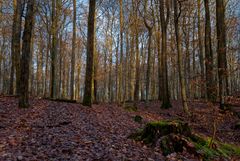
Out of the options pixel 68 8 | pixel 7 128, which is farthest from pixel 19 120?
pixel 68 8

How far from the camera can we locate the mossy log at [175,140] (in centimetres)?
772

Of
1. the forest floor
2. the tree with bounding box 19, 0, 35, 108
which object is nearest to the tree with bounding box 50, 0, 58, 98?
the forest floor

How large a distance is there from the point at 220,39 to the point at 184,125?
826cm

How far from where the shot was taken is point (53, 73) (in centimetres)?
2105

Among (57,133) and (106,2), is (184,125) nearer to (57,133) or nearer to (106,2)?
(57,133)

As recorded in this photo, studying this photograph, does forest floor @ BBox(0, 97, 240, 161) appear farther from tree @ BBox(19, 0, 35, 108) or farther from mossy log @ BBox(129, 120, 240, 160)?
tree @ BBox(19, 0, 35, 108)

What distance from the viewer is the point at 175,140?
7.85 meters

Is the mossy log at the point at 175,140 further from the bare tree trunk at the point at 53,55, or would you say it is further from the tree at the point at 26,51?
the bare tree trunk at the point at 53,55

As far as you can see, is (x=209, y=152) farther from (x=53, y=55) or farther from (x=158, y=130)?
(x=53, y=55)

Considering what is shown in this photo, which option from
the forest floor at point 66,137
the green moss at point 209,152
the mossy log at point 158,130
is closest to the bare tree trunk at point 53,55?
the forest floor at point 66,137

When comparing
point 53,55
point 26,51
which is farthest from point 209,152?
point 53,55

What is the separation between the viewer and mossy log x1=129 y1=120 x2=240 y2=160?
25.3 ft

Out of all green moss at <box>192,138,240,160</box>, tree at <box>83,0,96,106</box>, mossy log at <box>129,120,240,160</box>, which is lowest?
green moss at <box>192,138,240,160</box>

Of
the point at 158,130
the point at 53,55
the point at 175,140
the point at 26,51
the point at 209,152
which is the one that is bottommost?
the point at 209,152
